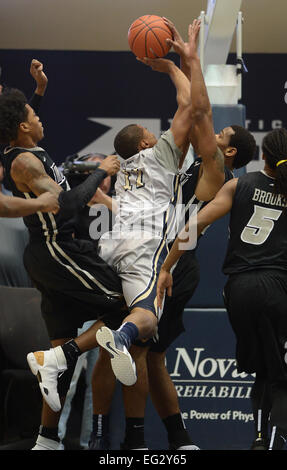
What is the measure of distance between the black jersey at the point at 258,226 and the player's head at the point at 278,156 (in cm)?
7

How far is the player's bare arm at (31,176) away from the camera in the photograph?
360cm

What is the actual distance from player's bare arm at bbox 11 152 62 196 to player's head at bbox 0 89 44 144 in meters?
0.18

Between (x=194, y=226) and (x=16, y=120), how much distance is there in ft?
3.95

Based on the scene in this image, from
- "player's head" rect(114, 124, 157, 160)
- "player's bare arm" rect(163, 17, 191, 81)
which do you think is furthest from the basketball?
"player's head" rect(114, 124, 157, 160)

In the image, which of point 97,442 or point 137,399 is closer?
point 137,399

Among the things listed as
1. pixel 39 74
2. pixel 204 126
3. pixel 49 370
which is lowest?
pixel 49 370

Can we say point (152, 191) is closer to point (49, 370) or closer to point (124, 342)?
point (124, 342)

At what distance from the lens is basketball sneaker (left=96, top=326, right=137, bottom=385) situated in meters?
3.23

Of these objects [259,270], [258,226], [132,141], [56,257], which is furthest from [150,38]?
[259,270]

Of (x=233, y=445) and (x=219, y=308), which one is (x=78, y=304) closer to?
(x=219, y=308)

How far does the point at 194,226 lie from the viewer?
3719mm

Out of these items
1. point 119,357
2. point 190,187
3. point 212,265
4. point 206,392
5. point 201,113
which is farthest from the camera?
point 212,265

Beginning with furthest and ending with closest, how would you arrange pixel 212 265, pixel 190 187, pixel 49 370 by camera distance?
1. pixel 212 265
2. pixel 190 187
3. pixel 49 370

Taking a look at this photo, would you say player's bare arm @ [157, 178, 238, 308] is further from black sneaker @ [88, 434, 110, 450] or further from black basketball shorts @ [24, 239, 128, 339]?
black sneaker @ [88, 434, 110, 450]
